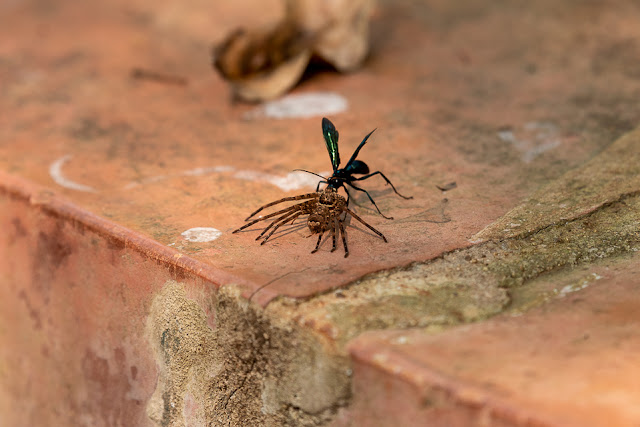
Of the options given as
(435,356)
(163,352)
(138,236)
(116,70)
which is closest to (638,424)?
(435,356)

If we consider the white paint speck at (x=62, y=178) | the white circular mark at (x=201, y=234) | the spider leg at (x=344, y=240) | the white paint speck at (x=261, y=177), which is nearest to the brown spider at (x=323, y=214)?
the spider leg at (x=344, y=240)

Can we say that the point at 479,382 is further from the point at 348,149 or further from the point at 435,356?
the point at 348,149

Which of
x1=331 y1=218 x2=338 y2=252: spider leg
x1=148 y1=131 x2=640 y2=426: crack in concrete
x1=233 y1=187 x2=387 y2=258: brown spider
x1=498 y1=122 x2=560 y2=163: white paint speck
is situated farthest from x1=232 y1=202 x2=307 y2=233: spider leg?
x1=498 y1=122 x2=560 y2=163: white paint speck

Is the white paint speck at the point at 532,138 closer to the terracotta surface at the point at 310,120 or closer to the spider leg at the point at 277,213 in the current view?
the terracotta surface at the point at 310,120

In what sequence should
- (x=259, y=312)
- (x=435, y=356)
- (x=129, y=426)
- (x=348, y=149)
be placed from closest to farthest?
1. (x=435, y=356)
2. (x=259, y=312)
3. (x=129, y=426)
4. (x=348, y=149)

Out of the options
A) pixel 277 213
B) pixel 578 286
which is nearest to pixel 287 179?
pixel 277 213

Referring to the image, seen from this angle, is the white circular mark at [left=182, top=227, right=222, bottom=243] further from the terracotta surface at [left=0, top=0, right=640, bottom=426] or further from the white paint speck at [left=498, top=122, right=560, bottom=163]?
the white paint speck at [left=498, top=122, right=560, bottom=163]
